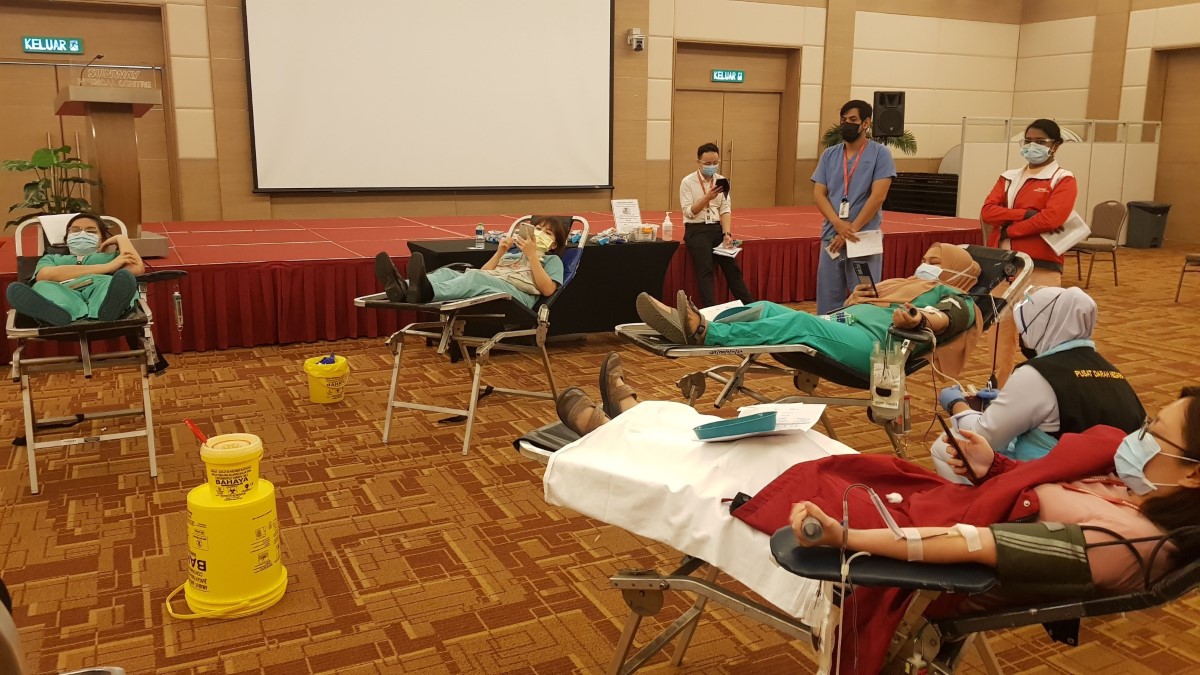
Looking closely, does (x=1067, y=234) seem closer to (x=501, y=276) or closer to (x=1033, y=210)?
(x=1033, y=210)

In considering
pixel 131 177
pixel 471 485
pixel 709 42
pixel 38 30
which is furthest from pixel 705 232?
pixel 38 30

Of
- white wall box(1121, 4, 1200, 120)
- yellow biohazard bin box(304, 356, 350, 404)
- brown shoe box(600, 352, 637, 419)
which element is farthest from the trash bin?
brown shoe box(600, 352, 637, 419)

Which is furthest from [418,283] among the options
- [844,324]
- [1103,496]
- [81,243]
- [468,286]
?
[1103,496]

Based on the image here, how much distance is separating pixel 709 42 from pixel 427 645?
10161mm

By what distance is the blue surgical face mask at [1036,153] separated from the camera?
4746mm

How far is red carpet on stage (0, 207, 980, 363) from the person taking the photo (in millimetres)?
5418

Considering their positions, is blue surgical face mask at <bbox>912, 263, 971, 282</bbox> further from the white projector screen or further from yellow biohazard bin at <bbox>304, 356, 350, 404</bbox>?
the white projector screen

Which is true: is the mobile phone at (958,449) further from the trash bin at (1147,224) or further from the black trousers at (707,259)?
the trash bin at (1147,224)

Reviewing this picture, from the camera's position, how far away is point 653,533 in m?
1.76

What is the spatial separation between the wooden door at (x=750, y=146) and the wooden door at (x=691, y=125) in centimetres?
15

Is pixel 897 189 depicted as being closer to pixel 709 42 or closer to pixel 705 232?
pixel 709 42

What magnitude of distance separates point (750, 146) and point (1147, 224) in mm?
5017

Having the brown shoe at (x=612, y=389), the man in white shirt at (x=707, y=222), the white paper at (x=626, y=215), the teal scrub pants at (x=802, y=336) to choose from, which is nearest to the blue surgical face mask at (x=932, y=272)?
the teal scrub pants at (x=802, y=336)

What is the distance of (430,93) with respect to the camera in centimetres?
962
